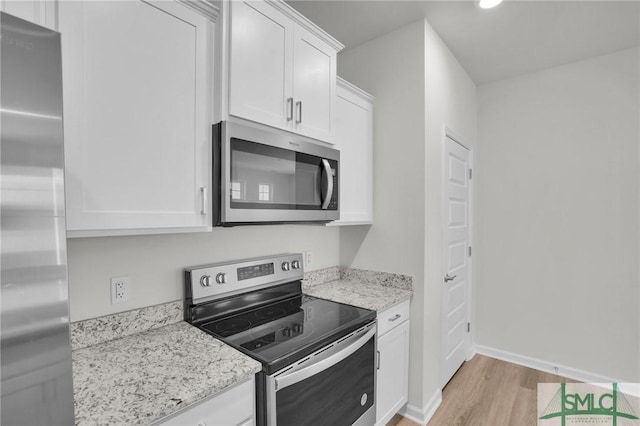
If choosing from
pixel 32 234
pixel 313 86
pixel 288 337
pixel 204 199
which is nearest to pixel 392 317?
pixel 288 337

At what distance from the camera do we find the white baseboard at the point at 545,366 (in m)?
2.62

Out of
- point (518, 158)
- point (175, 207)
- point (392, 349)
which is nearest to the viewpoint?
point (175, 207)

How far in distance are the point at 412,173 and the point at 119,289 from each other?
1778 mm

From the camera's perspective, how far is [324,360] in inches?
54.4

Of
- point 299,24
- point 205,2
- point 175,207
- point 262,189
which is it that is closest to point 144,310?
point 175,207

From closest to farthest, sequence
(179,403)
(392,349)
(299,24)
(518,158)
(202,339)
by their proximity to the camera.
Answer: (179,403) → (202,339) → (299,24) → (392,349) → (518,158)

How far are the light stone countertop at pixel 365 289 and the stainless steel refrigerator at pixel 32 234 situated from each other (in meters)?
1.45

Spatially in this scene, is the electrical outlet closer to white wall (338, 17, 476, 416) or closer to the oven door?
the oven door

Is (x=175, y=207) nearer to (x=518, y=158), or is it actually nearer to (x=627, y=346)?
(x=518, y=158)

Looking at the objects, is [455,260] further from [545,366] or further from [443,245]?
[545,366]

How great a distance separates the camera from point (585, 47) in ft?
8.05

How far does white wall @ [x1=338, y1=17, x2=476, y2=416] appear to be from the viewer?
2.12 m

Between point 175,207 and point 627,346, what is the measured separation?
3383mm

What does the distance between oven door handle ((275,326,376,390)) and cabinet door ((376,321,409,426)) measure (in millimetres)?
279
